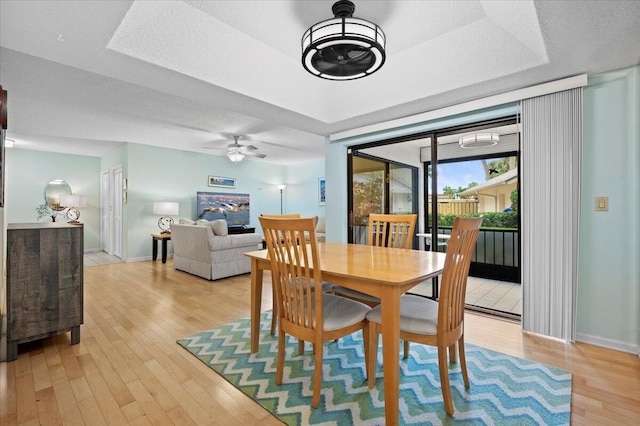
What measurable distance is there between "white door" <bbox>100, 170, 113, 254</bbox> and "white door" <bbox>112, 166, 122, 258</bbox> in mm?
312

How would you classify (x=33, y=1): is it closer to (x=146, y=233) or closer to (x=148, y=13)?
(x=148, y=13)

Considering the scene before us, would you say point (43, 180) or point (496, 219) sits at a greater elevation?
point (43, 180)

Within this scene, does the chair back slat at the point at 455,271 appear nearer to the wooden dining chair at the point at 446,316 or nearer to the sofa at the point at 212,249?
the wooden dining chair at the point at 446,316

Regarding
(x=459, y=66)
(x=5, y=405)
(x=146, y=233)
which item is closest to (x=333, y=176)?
(x=459, y=66)

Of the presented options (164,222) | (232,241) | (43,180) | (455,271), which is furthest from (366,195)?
(43,180)

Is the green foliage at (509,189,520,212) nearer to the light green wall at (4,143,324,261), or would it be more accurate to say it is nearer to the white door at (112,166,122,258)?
the light green wall at (4,143,324,261)

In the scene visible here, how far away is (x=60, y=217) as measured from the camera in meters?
6.81

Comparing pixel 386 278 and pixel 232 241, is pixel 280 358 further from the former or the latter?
pixel 232 241

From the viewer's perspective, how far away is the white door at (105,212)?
6.88m

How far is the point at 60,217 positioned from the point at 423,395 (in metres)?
8.36

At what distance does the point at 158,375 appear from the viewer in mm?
1890

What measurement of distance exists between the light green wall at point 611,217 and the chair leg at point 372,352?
1.94m

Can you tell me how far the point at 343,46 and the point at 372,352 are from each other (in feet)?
5.84

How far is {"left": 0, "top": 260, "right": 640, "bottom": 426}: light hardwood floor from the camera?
1531 millimetres
